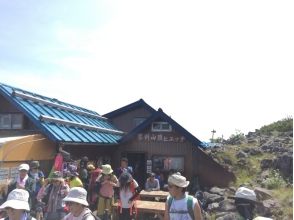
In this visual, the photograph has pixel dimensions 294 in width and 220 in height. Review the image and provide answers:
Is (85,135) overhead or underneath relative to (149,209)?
overhead

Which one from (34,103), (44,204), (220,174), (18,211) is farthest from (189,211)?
(220,174)

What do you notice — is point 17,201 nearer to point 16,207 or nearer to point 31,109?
point 16,207

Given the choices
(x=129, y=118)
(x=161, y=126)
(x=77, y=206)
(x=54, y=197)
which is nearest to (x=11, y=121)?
(x=161, y=126)

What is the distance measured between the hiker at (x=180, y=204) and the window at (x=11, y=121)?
9.79m

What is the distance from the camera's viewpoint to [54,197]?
24.4ft

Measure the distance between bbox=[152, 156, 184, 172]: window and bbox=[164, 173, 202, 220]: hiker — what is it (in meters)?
13.0

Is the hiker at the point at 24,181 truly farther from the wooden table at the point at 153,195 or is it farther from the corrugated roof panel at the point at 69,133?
the wooden table at the point at 153,195

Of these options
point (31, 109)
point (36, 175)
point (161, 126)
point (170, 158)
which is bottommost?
point (36, 175)

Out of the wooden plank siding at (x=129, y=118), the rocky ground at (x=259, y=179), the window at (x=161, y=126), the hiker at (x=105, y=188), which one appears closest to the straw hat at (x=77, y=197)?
the rocky ground at (x=259, y=179)

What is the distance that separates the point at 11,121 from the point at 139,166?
7111 millimetres

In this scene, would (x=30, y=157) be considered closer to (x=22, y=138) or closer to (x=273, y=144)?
(x=22, y=138)

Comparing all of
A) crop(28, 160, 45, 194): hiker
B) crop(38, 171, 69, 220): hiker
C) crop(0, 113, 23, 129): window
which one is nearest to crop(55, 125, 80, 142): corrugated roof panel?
crop(0, 113, 23, 129): window

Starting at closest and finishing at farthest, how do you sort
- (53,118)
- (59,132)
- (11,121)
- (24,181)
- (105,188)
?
(24,181) < (105,188) < (59,132) < (53,118) < (11,121)

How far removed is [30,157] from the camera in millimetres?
11758
